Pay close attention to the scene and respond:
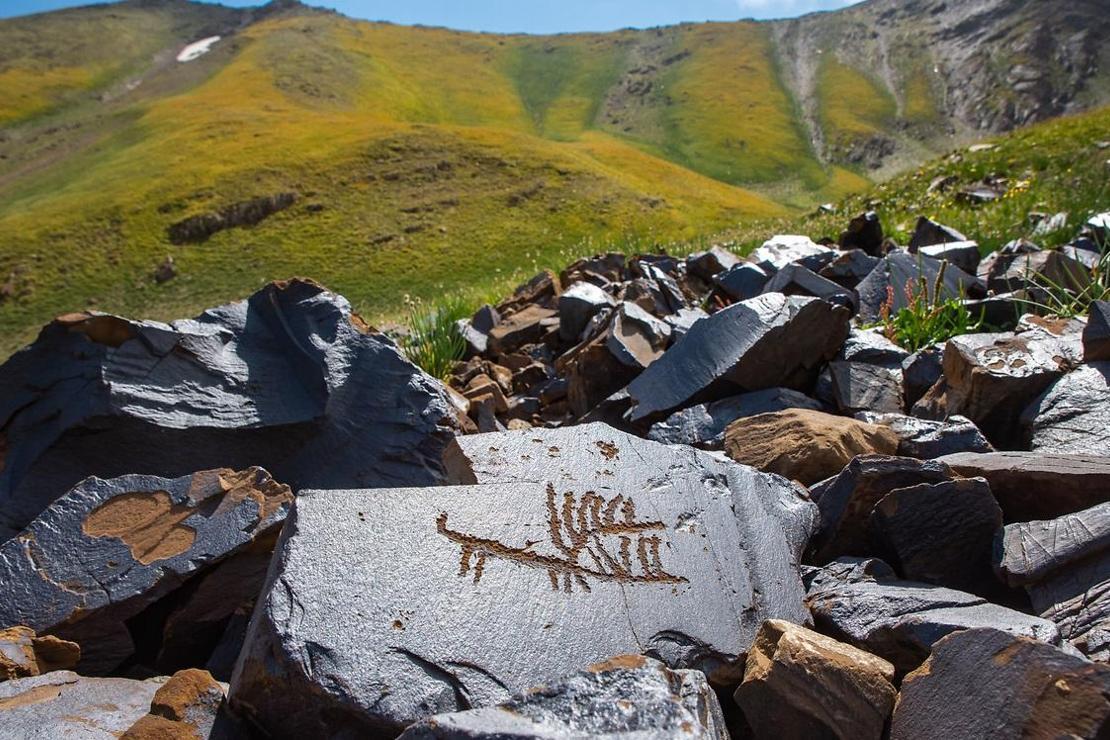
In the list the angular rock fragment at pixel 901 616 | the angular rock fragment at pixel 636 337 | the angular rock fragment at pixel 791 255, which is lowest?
the angular rock fragment at pixel 901 616

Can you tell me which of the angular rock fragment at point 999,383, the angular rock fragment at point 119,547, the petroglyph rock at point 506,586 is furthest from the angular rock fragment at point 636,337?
the angular rock fragment at point 119,547

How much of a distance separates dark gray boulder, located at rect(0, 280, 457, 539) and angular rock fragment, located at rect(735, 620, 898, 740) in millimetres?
2256

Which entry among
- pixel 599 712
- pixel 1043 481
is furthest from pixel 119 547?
pixel 1043 481

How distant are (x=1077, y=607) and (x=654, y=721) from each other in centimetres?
179

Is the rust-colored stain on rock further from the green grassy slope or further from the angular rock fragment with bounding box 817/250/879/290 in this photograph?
the green grassy slope

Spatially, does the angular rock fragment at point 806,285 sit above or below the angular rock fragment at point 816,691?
above

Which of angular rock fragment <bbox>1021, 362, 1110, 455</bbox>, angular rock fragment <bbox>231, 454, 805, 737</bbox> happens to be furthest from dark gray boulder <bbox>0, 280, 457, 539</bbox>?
angular rock fragment <bbox>1021, 362, 1110, 455</bbox>

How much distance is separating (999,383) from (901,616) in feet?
8.32

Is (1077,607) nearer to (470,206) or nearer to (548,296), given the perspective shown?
(548,296)

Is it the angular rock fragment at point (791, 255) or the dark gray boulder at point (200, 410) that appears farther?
the angular rock fragment at point (791, 255)

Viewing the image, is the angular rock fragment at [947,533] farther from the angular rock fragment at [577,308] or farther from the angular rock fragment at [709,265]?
the angular rock fragment at [709,265]

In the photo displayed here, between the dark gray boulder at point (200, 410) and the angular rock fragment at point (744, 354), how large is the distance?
1.85 metres

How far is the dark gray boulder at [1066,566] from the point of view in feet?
8.62

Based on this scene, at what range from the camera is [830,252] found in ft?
29.2
